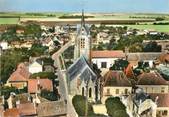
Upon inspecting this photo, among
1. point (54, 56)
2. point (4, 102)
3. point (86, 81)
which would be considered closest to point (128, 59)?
point (86, 81)

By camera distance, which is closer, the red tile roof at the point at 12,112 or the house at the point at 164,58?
the red tile roof at the point at 12,112

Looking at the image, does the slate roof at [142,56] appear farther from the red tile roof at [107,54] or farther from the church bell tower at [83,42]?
the church bell tower at [83,42]

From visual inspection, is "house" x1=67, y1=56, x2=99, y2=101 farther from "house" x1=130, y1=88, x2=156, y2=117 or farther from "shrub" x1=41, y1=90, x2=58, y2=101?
"house" x1=130, y1=88, x2=156, y2=117

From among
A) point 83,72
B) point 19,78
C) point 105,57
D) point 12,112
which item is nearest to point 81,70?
point 83,72

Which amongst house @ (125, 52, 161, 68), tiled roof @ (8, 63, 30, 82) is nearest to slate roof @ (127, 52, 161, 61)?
house @ (125, 52, 161, 68)

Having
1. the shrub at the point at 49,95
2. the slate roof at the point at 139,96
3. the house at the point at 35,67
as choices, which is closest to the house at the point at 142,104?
the slate roof at the point at 139,96

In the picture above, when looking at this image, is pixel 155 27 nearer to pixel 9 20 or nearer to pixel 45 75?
pixel 45 75

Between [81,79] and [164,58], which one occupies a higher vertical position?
[164,58]

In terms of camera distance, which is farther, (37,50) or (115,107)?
(37,50)
